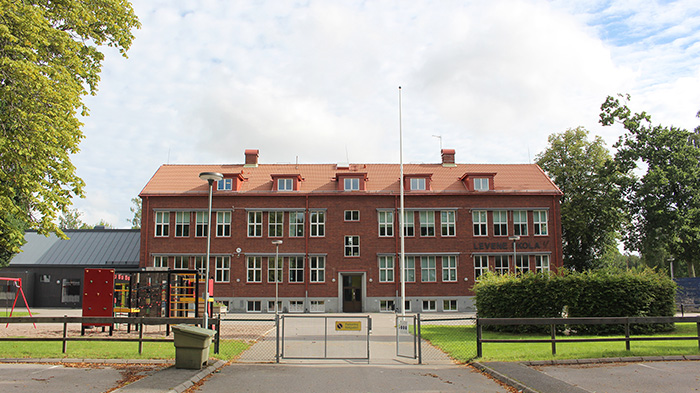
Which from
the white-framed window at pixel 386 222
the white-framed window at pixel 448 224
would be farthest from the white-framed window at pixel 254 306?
the white-framed window at pixel 448 224

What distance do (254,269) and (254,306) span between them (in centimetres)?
273

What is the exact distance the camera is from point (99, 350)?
1511 cm

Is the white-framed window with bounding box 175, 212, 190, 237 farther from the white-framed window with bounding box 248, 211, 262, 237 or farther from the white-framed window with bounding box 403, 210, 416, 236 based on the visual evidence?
the white-framed window with bounding box 403, 210, 416, 236

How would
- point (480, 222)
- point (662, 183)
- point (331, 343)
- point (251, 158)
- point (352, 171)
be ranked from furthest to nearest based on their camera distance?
point (251, 158), point (352, 171), point (480, 222), point (662, 183), point (331, 343)

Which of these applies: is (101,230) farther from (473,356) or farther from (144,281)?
(473,356)

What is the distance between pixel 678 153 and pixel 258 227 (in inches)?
1178

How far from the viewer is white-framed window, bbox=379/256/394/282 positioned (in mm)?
41469

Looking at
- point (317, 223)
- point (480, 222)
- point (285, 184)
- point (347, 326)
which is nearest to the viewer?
point (347, 326)

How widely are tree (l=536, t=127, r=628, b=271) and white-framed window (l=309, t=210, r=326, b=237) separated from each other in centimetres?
2143

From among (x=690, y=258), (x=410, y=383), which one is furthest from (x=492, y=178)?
(x=410, y=383)

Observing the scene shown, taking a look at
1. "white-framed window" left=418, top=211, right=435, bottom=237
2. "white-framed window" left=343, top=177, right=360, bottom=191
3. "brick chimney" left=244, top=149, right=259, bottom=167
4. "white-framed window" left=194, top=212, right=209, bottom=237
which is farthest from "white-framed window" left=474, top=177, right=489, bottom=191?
"white-framed window" left=194, top=212, right=209, bottom=237

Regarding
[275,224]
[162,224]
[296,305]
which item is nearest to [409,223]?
[275,224]

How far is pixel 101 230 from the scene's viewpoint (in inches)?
2057

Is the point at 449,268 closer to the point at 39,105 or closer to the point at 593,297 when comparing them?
the point at 593,297
